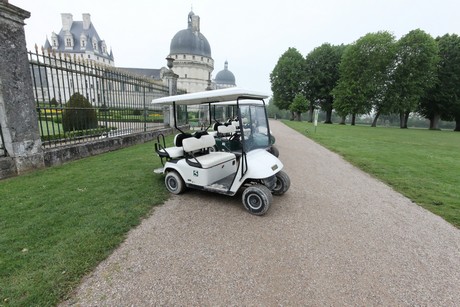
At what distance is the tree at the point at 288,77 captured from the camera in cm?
3950

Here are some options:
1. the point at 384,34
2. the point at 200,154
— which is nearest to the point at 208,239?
the point at 200,154

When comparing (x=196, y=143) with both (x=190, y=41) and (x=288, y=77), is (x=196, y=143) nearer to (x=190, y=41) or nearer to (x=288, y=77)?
(x=288, y=77)

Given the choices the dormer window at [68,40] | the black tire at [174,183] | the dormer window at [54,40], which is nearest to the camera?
the black tire at [174,183]

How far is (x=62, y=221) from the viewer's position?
318 centimetres

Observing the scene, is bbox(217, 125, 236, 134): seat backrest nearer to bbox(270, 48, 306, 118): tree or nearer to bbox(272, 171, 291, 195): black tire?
bbox(272, 171, 291, 195): black tire

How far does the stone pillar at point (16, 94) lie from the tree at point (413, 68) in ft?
121

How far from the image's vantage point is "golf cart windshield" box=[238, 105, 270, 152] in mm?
4309

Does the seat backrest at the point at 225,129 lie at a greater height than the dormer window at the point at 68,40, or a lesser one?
lesser

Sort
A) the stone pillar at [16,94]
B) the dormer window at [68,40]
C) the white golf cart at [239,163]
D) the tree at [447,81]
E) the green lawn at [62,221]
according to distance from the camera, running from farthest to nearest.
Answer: the dormer window at [68,40] → the tree at [447,81] → the stone pillar at [16,94] → the white golf cart at [239,163] → the green lawn at [62,221]

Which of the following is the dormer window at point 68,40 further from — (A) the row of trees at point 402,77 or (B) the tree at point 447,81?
(B) the tree at point 447,81

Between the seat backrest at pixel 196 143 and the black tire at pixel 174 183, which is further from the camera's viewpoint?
the black tire at pixel 174 183

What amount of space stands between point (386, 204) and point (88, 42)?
78.2m

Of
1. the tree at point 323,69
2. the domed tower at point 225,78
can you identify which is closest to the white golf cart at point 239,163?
the tree at point 323,69

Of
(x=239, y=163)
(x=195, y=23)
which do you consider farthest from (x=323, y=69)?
(x=195, y=23)
